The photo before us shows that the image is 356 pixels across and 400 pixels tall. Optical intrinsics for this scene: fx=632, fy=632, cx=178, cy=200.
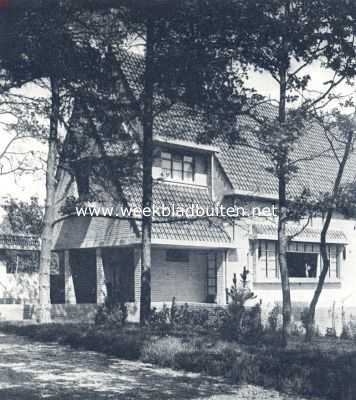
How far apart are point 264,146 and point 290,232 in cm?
1220

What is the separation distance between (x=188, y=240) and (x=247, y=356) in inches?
391

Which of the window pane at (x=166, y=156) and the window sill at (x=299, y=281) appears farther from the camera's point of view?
the window sill at (x=299, y=281)

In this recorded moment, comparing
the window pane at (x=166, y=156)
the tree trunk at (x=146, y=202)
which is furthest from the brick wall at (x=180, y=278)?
the tree trunk at (x=146, y=202)

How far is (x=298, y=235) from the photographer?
888 inches

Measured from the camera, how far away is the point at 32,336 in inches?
644

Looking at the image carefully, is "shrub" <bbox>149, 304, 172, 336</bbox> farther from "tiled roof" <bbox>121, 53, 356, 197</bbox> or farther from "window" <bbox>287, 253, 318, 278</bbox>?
"window" <bbox>287, 253, 318, 278</bbox>

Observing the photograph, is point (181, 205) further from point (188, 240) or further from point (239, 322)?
point (239, 322)

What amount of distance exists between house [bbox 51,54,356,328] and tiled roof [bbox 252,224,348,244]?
0.05 meters

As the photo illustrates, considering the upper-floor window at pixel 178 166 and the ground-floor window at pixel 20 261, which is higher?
the upper-floor window at pixel 178 166

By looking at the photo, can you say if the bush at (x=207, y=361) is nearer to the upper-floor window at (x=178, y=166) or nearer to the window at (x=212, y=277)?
the upper-floor window at (x=178, y=166)

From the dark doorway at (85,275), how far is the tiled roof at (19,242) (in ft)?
10.6

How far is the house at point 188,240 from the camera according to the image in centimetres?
2086

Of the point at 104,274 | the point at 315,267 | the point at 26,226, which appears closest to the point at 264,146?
the point at 104,274

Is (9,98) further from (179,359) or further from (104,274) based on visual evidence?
(179,359)
